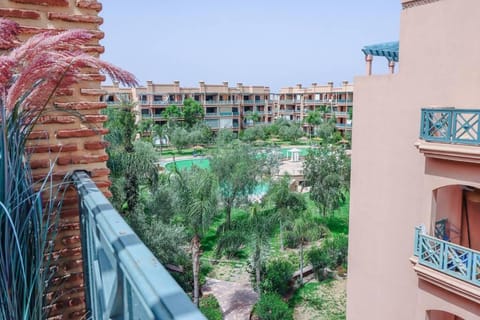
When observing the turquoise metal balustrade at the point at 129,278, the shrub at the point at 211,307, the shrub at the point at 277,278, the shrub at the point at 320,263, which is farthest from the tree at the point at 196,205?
the turquoise metal balustrade at the point at 129,278

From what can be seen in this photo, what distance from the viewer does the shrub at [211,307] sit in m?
8.18

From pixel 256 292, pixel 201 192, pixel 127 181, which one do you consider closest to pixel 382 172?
pixel 201 192

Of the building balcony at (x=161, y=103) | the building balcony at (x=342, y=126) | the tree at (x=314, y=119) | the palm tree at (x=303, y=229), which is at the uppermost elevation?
the building balcony at (x=161, y=103)

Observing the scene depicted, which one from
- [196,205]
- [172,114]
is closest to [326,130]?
[172,114]

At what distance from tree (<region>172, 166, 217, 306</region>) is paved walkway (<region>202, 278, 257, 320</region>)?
0.76 meters

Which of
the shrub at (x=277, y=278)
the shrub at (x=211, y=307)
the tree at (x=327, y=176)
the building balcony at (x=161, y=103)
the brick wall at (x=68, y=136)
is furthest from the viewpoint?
the building balcony at (x=161, y=103)

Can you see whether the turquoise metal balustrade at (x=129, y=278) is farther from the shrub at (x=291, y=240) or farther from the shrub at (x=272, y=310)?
the shrub at (x=291, y=240)

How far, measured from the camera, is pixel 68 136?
1772mm

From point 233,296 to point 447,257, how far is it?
640 cm

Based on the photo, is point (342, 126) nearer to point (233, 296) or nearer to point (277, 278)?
point (277, 278)

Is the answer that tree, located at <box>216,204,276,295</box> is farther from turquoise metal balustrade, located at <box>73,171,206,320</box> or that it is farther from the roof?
turquoise metal balustrade, located at <box>73,171,206,320</box>

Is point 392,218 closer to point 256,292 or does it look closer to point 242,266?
point 256,292

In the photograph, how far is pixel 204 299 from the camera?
29.9 ft

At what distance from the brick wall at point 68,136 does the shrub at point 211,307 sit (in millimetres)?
6847
